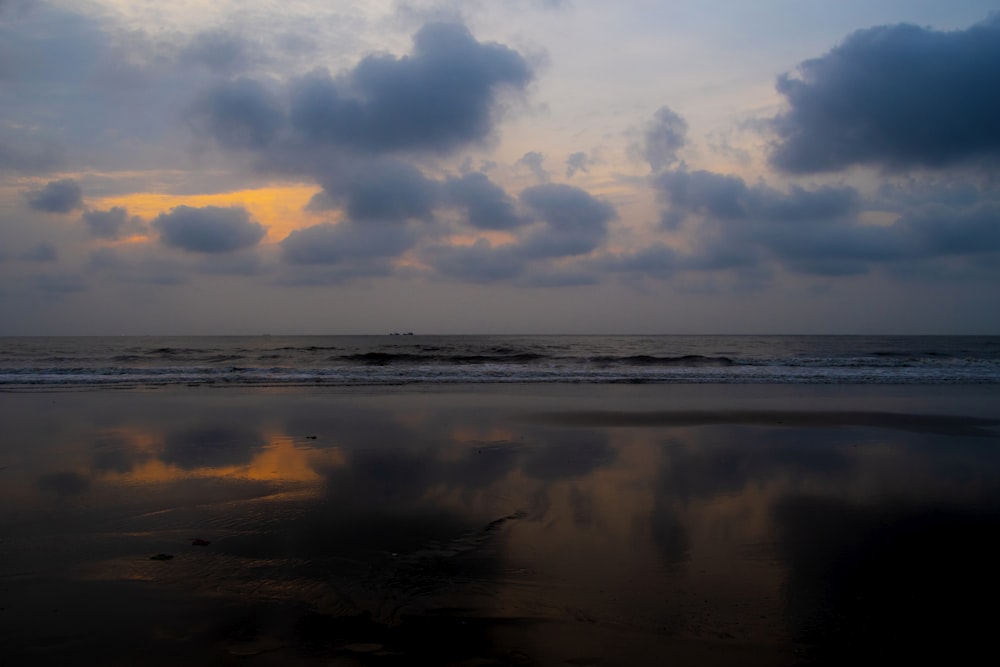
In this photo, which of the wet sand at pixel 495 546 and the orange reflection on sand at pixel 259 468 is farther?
the orange reflection on sand at pixel 259 468

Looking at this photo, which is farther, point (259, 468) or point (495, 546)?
point (259, 468)

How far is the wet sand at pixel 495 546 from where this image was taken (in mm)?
3762

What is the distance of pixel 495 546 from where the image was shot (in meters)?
5.36

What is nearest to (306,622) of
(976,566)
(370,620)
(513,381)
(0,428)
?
(370,620)

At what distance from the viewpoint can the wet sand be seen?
376cm

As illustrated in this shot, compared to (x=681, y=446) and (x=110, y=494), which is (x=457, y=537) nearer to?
(x=110, y=494)

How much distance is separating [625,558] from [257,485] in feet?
15.9

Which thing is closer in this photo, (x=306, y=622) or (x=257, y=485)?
(x=306, y=622)

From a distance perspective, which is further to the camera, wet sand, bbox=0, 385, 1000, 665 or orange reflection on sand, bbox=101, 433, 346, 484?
orange reflection on sand, bbox=101, 433, 346, 484

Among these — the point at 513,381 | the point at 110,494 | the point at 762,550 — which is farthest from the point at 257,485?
the point at 513,381

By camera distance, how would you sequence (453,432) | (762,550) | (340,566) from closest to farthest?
(340,566) → (762,550) → (453,432)

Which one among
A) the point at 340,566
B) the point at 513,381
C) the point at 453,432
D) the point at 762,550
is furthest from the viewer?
the point at 513,381

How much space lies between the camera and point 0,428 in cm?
1166

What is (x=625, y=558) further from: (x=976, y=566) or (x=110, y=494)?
(x=110, y=494)
